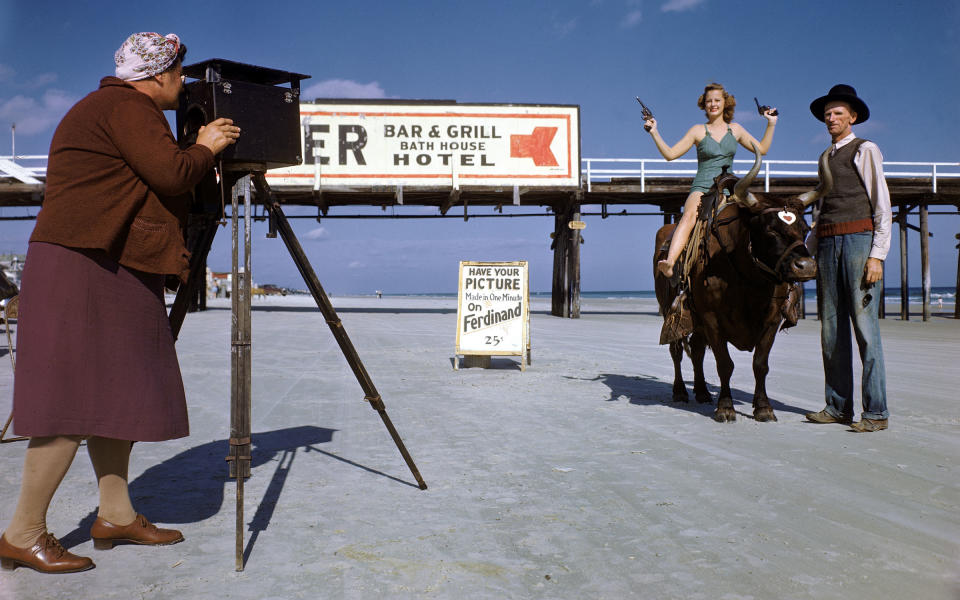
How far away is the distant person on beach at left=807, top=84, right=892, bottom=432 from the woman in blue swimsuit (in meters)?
0.58

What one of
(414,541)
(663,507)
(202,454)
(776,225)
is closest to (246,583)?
(414,541)

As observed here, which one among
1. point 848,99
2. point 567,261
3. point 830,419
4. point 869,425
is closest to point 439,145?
point 567,261

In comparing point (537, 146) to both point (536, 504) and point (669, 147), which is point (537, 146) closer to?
point (669, 147)

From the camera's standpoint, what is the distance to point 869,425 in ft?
16.3

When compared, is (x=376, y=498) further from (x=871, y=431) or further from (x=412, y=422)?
(x=871, y=431)

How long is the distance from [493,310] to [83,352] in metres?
7.19

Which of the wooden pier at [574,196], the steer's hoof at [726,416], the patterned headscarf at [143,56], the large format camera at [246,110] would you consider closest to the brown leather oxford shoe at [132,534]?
the large format camera at [246,110]

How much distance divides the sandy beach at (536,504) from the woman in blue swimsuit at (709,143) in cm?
153

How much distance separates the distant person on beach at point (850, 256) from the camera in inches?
197

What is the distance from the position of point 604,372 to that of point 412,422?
3829mm

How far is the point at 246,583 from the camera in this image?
2.41 m

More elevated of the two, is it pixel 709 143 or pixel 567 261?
pixel 709 143

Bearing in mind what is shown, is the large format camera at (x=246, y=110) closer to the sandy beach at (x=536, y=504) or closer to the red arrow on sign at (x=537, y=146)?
the sandy beach at (x=536, y=504)

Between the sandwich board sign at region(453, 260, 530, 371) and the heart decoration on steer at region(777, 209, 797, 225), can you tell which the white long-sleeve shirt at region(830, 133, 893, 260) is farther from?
the sandwich board sign at region(453, 260, 530, 371)
